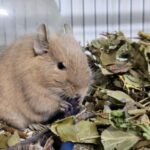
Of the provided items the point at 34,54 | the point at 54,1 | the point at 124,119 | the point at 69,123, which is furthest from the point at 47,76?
the point at 54,1

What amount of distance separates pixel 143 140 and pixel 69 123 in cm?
20

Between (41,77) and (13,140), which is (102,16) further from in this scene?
(13,140)

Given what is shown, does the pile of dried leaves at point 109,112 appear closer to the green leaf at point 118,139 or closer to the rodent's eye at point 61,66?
the green leaf at point 118,139

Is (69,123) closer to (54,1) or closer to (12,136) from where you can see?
(12,136)

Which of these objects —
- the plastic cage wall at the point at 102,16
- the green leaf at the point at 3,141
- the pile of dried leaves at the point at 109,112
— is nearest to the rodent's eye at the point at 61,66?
the pile of dried leaves at the point at 109,112

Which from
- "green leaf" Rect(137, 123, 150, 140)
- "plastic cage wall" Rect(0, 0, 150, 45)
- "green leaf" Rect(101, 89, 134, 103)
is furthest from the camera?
"plastic cage wall" Rect(0, 0, 150, 45)

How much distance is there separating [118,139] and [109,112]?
137 mm

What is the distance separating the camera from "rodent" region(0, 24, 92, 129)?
3.92 ft

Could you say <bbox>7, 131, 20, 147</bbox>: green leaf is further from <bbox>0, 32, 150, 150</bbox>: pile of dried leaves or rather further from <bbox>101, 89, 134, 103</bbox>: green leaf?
<bbox>101, 89, 134, 103</bbox>: green leaf

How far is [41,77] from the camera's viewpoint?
47.8 inches

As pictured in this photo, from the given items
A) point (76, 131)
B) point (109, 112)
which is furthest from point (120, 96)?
point (76, 131)

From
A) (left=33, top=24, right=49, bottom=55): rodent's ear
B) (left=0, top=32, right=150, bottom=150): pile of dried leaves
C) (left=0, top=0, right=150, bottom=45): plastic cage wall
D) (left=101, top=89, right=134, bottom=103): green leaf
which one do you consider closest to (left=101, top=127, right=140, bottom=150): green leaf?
(left=0, top=32, right=150, bottom=150): pile of dried leaves

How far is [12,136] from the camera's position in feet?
3.60

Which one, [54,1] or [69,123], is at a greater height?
[54,1]
